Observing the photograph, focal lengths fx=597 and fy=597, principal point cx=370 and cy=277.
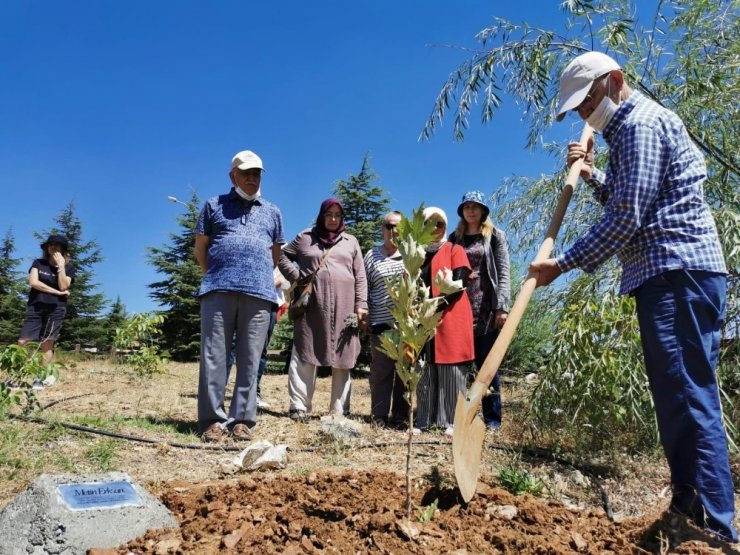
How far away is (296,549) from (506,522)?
0.80 meters

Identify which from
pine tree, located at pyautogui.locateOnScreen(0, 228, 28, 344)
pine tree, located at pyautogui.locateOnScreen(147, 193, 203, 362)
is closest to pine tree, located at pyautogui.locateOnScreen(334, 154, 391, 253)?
pine tree, located at pyautogui.locateOnScreen(147, 193, 203, 362)

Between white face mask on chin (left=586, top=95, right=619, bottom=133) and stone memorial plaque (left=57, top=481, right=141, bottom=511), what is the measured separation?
235cm

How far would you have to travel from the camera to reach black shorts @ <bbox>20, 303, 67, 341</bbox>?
666 cm

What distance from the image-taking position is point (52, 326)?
263 inches

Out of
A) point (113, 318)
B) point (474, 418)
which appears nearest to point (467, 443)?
point (474, 418)

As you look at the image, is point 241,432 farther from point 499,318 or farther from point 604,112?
point 604,112

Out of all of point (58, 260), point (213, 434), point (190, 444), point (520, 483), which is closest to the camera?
point (520, 483)

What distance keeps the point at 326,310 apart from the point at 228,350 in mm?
957

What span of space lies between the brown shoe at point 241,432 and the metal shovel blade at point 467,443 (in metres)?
2.02

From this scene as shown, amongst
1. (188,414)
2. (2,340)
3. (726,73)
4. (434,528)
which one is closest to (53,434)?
(188,414)

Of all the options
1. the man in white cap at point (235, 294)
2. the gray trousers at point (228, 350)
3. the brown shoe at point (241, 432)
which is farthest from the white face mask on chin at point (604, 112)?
the brown shoe at point (241, 432)

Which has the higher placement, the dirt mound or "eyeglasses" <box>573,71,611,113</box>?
"eyeglasses" <box>573,71,611,113</box>

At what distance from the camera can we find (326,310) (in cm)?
481

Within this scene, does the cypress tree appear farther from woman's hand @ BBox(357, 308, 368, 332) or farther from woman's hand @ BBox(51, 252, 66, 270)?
woman's hand @ BBox(357, 308, 368, 332)
